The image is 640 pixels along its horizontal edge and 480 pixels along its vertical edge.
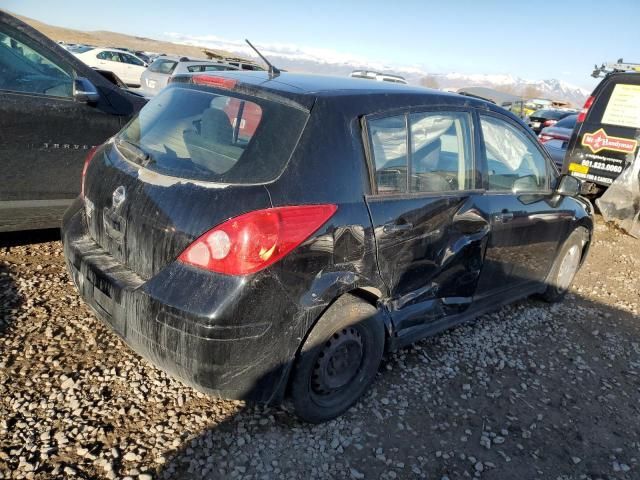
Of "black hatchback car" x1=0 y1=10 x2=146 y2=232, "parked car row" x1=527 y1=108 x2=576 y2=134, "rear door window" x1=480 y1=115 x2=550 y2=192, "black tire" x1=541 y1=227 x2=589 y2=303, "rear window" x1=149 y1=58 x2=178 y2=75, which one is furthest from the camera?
"parked car row" x1=527 y1=108 x2=576 y2=134

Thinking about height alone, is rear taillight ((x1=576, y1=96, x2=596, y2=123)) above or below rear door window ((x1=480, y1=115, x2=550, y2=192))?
above

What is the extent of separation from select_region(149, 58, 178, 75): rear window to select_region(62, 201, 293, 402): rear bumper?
13987 mm

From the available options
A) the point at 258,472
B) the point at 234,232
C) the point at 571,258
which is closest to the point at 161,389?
the point at 258,472

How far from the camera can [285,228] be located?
206 cm

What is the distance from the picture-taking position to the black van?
6.68m

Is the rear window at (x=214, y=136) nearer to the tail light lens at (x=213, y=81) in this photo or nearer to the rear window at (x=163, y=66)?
the tail light lens at (x=213, y=81)

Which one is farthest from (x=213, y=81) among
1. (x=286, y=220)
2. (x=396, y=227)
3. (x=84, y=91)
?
(x=84, y=91)

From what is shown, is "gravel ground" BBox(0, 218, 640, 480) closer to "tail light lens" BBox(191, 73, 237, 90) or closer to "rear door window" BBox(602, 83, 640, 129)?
"tail light lens" BBox(191, 73, 237, 90)

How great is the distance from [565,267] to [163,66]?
1383 centimetres

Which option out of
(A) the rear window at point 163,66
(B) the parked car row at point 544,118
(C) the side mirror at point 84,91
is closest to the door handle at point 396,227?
(C) the side mirror at point 84,91

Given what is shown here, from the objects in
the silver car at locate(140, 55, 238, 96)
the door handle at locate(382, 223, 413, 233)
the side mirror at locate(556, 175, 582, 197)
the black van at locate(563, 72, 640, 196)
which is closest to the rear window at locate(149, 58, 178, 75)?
the silver car at locate(140, 55, 238, 96)

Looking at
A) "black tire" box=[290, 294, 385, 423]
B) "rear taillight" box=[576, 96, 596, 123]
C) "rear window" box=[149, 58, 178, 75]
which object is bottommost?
"black tire" box=[290, 294, 385, 423]

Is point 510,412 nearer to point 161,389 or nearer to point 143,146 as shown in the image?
point 161,389

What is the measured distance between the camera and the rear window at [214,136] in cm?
219
